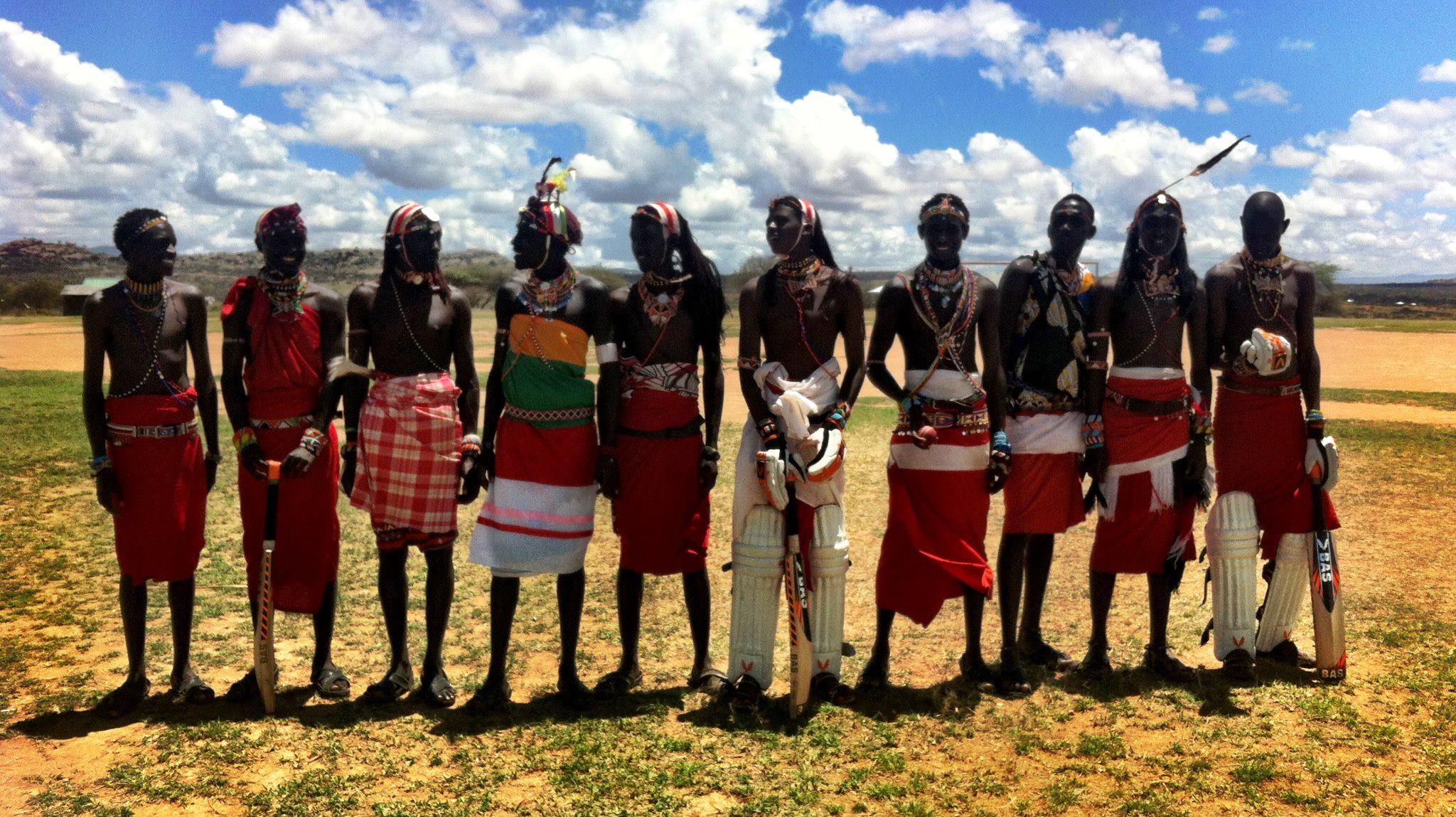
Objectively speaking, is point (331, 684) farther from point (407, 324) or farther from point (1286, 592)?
point (1286, 592)

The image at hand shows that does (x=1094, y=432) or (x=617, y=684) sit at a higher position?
(x=1094, y=432)

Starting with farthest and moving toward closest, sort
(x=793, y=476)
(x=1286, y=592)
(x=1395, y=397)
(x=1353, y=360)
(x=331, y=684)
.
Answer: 1. (x=1353, y=360)
2. (x=1395, y=397)
3. (x=1286, y=592)
4. (x=331, y=684)
5. (x=793, y=476)

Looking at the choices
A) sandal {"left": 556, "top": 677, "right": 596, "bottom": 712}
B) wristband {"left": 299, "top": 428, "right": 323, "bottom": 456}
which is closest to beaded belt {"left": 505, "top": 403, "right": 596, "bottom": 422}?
wristband {"left": 299, "top": 428, "right": 323, "bottom": 456}

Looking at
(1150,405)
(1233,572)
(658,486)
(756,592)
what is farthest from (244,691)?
(1233,572)

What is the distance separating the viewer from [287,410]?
4785 millimetres

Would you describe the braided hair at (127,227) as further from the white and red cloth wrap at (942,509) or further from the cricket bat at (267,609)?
the white and red cloth wrap at (942,509)

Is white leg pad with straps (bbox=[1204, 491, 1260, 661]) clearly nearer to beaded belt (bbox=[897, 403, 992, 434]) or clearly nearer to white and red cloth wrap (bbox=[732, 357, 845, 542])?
beaded belt (bbox=[897, 403, 992, 434])

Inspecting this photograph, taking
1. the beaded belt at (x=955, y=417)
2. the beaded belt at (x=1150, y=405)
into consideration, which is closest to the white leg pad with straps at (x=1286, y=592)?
the beaded belt at (x=1150, y=405)

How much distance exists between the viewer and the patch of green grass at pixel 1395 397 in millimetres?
17875

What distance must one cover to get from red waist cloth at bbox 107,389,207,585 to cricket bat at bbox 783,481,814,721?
2.70 meters

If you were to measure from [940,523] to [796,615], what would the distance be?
831 millimetres

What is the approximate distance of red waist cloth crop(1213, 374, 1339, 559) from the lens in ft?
17.6

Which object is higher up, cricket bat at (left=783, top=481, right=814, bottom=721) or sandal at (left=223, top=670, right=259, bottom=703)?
cricket bat at (left=783, top=481, right=814, bottom=721)

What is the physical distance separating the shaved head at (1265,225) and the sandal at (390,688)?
4.68m
